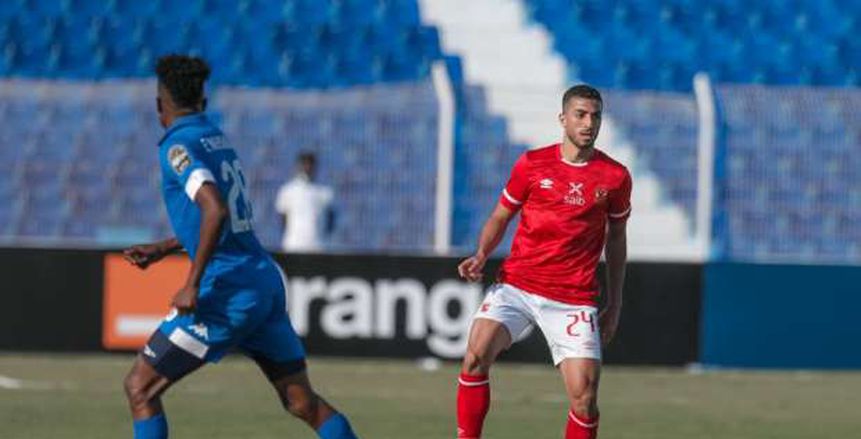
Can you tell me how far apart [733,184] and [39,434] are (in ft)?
26.6

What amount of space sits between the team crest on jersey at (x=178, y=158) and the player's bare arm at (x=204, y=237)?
0.40 feet

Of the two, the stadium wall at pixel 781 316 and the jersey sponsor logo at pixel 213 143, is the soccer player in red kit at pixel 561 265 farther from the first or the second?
the stadium wall at pixel 781 316

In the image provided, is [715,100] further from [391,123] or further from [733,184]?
[391,123]

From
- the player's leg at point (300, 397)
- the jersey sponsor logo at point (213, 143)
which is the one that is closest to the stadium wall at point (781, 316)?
the player's leg at point (300, 397)

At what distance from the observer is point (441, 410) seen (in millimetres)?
12453

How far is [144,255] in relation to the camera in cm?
786

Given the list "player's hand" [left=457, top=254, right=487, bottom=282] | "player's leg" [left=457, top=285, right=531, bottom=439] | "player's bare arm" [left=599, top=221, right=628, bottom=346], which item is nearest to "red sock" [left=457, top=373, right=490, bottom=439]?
"player's leg" [left=457, top=285, right=531, bottom=439]

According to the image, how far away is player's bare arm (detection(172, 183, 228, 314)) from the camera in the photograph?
7176 mm

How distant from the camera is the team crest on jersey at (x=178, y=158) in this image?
7289 mm

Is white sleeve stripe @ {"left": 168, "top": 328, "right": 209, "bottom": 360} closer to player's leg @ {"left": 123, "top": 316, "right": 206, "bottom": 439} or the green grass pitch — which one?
player's leg @ {"left": 123, "top": 316, "right": 206, "bottom": 439}

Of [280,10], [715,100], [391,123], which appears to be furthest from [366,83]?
[715,100]

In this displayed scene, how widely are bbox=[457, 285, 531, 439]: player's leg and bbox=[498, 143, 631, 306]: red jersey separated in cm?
15

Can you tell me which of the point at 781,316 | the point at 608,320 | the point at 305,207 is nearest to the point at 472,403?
the point at 608,320

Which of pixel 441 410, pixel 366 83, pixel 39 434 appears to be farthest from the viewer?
pixel 366 83
